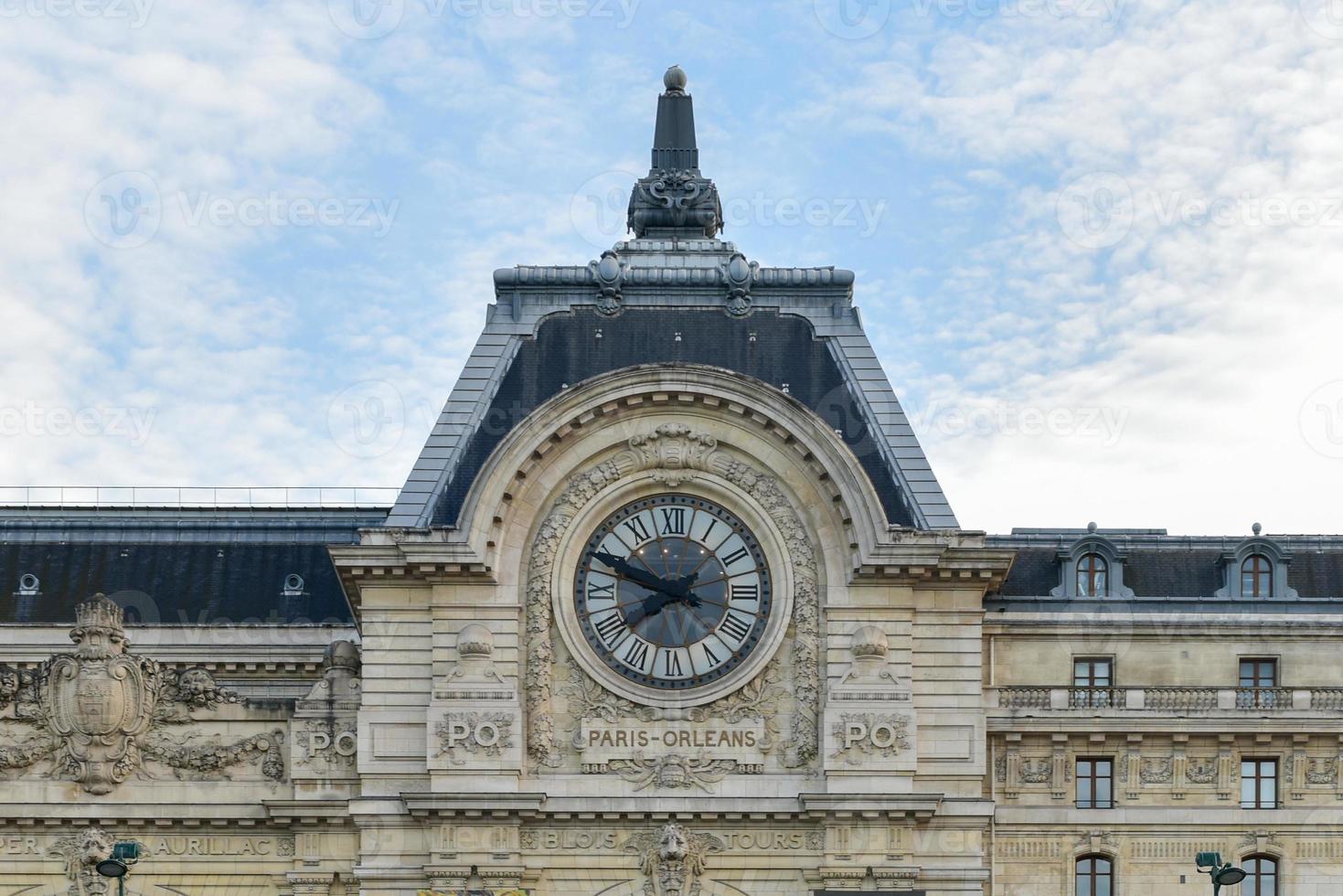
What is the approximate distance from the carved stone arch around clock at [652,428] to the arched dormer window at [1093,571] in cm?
834

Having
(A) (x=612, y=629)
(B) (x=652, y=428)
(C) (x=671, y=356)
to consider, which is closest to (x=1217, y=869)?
(A) (x=612, y=629)

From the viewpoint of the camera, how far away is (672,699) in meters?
65.0

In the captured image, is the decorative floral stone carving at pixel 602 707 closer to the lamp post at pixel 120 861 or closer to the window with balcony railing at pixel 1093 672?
the window with balcony railing at pixel 1093 672

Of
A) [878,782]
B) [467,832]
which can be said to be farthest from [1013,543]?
[467,832]

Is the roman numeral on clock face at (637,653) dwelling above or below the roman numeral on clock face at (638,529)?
below

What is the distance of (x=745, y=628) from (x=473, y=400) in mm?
8490

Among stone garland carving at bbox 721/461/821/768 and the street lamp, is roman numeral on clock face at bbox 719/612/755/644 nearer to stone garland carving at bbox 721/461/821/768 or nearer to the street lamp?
stone garland carving at bbox 721/461/821/768

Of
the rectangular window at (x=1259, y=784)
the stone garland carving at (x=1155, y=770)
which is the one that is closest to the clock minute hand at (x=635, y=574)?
the stone garland carving at (x=1155, y=770)

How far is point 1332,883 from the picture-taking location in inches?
2640

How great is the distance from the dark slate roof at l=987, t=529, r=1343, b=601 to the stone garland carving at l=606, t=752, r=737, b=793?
1045cm

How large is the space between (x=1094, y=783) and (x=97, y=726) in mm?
23279

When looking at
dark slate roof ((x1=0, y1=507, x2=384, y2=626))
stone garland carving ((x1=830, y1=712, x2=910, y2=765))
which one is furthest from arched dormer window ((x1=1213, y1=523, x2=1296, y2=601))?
dark slate roof ((x1=0, y1=507, x2=384, y2=626))

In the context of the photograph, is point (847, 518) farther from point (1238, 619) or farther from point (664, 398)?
point (1238, 619)

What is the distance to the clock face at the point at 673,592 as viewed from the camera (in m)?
65.4
